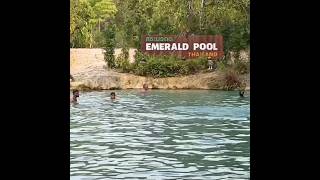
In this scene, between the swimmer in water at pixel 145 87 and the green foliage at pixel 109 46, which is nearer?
the swimmer in water at pixel 145 87

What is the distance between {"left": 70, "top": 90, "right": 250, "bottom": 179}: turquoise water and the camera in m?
6.23

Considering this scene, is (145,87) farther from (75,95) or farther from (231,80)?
(75,95)

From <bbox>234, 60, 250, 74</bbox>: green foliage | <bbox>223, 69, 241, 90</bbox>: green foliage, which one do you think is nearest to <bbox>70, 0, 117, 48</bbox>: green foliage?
<bbox>223, 69, 241, 90</bbox>: green foliage

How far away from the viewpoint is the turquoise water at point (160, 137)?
6.23 metres

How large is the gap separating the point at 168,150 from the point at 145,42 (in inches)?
393

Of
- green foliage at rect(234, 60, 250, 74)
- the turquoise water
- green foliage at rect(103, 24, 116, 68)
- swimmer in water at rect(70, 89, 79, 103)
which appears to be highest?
green foliage at rect(103, 24, 116, 68)

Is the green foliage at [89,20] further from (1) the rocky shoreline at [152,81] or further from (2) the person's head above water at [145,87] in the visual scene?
(2) the person's head above water at [145,87]

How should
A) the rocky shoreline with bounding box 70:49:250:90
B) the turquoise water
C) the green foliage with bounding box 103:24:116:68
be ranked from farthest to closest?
the green foliage with bounding box 103:24:116:68
the rocky shoreline with bounding box 70:49:250:90
the turquoise water

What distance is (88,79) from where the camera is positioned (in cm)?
1638

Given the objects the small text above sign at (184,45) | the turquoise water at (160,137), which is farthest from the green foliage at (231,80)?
the turquoise water at (160,137)

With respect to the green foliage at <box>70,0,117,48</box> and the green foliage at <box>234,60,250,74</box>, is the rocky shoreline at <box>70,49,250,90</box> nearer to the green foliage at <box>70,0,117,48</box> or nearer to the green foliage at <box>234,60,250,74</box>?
the green foliage at <box>234,60,250,74</box>

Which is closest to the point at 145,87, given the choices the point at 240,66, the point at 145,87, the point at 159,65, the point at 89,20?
the point at 145,87
